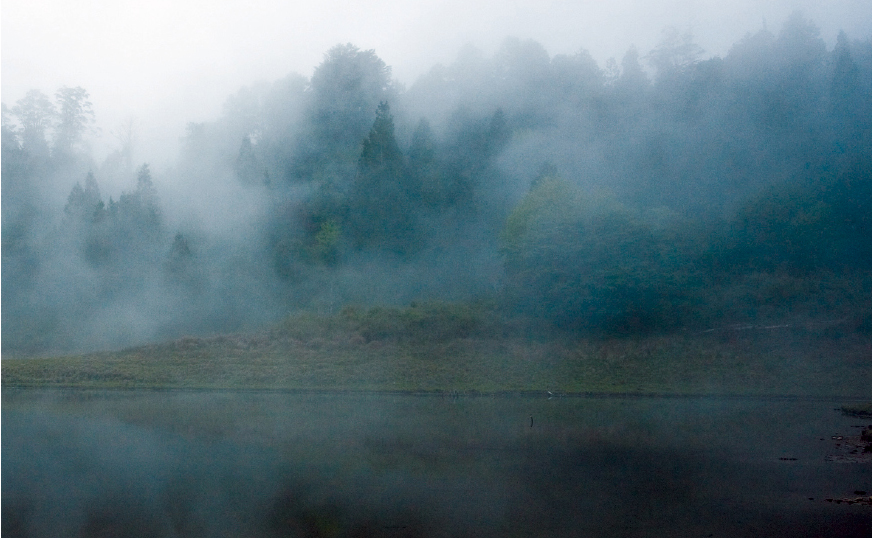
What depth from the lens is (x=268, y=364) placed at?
34.3 m

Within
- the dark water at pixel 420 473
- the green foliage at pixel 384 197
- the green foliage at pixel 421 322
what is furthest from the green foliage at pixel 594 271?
the dark water at pixel 420 473

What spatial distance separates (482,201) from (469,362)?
1036 inches

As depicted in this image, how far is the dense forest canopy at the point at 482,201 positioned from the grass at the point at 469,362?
364cm

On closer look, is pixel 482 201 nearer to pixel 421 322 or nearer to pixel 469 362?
pixel 421 322

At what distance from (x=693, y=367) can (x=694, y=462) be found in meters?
19.5

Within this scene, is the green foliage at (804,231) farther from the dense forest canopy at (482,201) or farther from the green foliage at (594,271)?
the green foliage at (594,271)

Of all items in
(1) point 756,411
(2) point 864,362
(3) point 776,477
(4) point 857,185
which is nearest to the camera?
(3) point 776,477

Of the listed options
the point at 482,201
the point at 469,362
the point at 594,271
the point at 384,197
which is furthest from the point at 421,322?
the point at 482,201

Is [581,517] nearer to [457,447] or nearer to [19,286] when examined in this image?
[457,447]

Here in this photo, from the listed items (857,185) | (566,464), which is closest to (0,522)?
(566,464)

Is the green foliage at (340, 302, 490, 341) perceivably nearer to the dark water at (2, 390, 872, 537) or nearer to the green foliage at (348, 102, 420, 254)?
the green foliage at (348, 102, 420, 254)

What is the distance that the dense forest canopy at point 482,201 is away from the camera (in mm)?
42531

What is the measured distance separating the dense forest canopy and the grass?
3.64 metres

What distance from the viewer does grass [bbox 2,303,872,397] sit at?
32.1 metres
